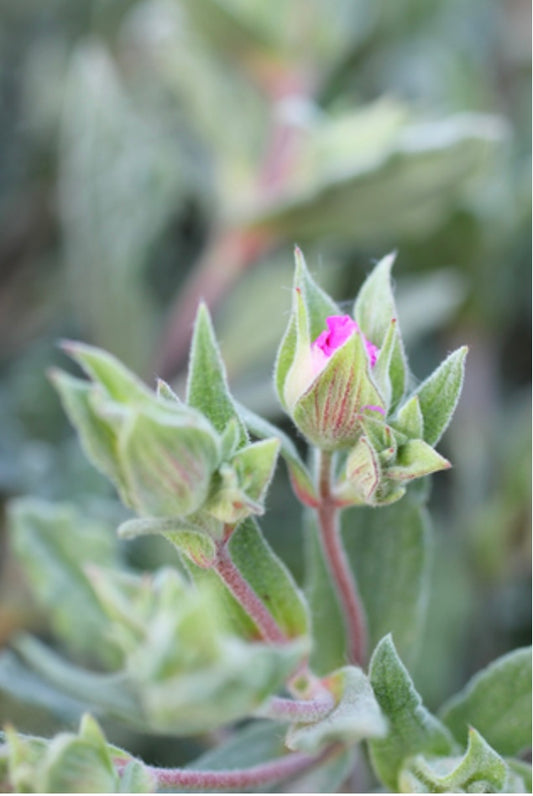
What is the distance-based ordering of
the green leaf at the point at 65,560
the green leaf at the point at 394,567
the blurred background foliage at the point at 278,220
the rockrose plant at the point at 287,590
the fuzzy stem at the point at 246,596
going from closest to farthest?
the rockrose plant at the point at 287,590, the fuzzy stem at the point at 246,596, the green leaf at the point at 394,567, the green leaf at the point at 65,560, the blurred background foliage at the point at 278,220

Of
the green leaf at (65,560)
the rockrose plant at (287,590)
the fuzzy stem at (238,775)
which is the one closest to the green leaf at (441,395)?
the rockrose plant at (287,590)

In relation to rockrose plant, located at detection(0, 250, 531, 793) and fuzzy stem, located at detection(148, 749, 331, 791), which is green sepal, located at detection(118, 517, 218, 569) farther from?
fuzzy stem, located at detection(148, 749, 331, 791)

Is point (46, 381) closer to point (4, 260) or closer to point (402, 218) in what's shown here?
point (4, 260)

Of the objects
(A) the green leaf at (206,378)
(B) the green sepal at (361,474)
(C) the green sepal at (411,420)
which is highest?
(A) the green leaf at (206,378)

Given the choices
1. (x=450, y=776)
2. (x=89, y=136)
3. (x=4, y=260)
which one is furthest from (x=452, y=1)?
(x=450, y=776)

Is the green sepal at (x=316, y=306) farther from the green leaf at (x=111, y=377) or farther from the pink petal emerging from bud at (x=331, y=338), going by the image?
the green leaf at (x=111, y=377)
